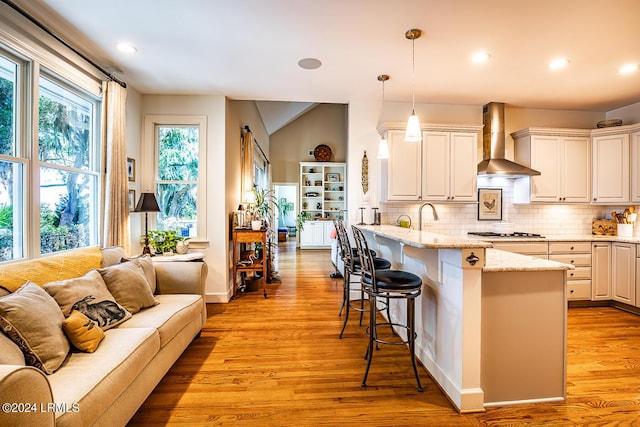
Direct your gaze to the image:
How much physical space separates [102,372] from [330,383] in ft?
4.66

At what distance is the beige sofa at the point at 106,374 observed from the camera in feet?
3.40

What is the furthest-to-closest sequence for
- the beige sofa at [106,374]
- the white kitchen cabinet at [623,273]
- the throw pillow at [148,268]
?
the white kitchen cabinet at [623,273]
the throw pillow at [148,268]
the beige sofa at [106,374]

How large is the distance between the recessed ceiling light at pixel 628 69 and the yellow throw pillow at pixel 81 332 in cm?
516

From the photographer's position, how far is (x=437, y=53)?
2871 mm

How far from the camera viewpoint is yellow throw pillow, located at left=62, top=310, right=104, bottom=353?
1617mm

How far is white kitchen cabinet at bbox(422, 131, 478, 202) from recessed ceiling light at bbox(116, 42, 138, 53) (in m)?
3.42

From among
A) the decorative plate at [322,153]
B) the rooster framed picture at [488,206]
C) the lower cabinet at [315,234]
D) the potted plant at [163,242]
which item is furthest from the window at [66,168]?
the decorative plate at [322,153]

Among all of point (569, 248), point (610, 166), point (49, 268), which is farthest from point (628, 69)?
point (49, 268)

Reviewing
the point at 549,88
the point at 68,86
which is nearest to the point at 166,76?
the point at 68,86

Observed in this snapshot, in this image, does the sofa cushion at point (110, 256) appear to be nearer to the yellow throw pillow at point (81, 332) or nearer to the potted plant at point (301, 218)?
the yellow throw pillow at point (81, 332)

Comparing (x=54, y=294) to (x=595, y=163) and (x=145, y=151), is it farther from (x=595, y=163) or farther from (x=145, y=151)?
(x=595, y=163)

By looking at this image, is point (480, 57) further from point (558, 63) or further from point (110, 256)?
point (110, 256)

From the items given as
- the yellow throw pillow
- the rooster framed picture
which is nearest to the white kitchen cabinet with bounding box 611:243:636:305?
the rooster framed picture

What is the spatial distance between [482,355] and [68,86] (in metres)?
4.04
